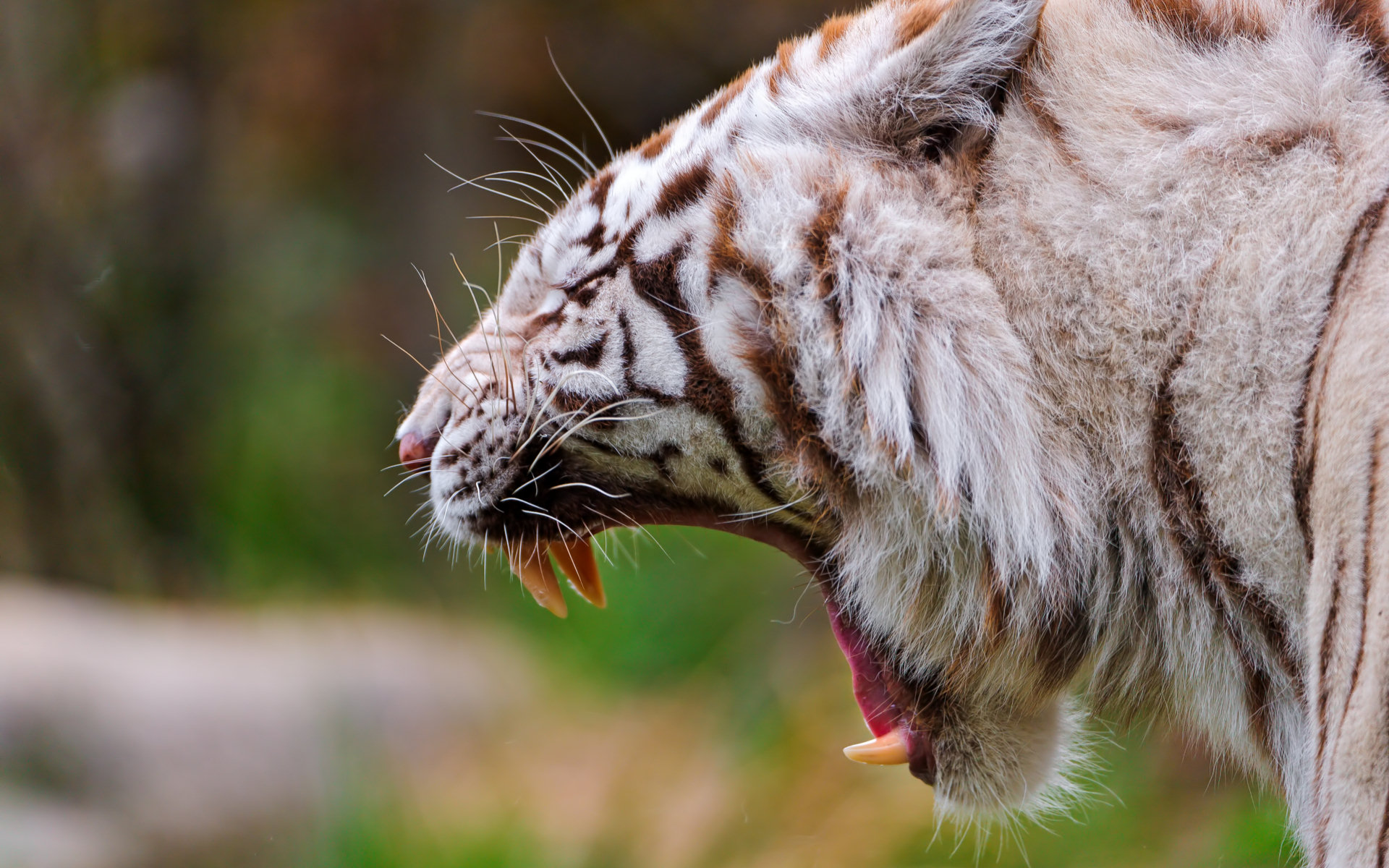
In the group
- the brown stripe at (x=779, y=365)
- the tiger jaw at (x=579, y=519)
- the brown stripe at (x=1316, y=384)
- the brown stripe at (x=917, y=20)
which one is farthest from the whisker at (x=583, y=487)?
the brown stripe at (x=1316, y=384)

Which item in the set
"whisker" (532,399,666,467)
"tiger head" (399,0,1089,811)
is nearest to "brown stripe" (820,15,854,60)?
"tiger head" (399,0,1089,811)

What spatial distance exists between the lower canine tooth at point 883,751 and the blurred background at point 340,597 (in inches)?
9.3

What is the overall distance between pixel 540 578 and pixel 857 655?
0.42 metres

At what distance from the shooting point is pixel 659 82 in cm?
536

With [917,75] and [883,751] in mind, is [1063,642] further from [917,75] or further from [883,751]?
[917,75]

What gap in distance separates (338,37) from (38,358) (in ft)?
14.5

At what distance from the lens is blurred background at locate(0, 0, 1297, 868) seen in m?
2.47

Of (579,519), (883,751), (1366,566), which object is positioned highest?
(1366,566)

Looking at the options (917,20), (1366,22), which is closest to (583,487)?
(917,20)

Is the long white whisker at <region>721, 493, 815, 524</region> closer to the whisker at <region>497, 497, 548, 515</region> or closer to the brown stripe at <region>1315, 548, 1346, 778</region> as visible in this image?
the whisker at <region>497, 497, 548, 515</region>

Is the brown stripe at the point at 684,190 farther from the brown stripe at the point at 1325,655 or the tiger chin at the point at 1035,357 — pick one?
the brown stripe at the point at 1325,655

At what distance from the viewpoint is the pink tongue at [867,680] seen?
57.6 inches

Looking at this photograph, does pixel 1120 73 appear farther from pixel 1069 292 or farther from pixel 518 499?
pixel 518 499

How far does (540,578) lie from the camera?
1.52 metres
